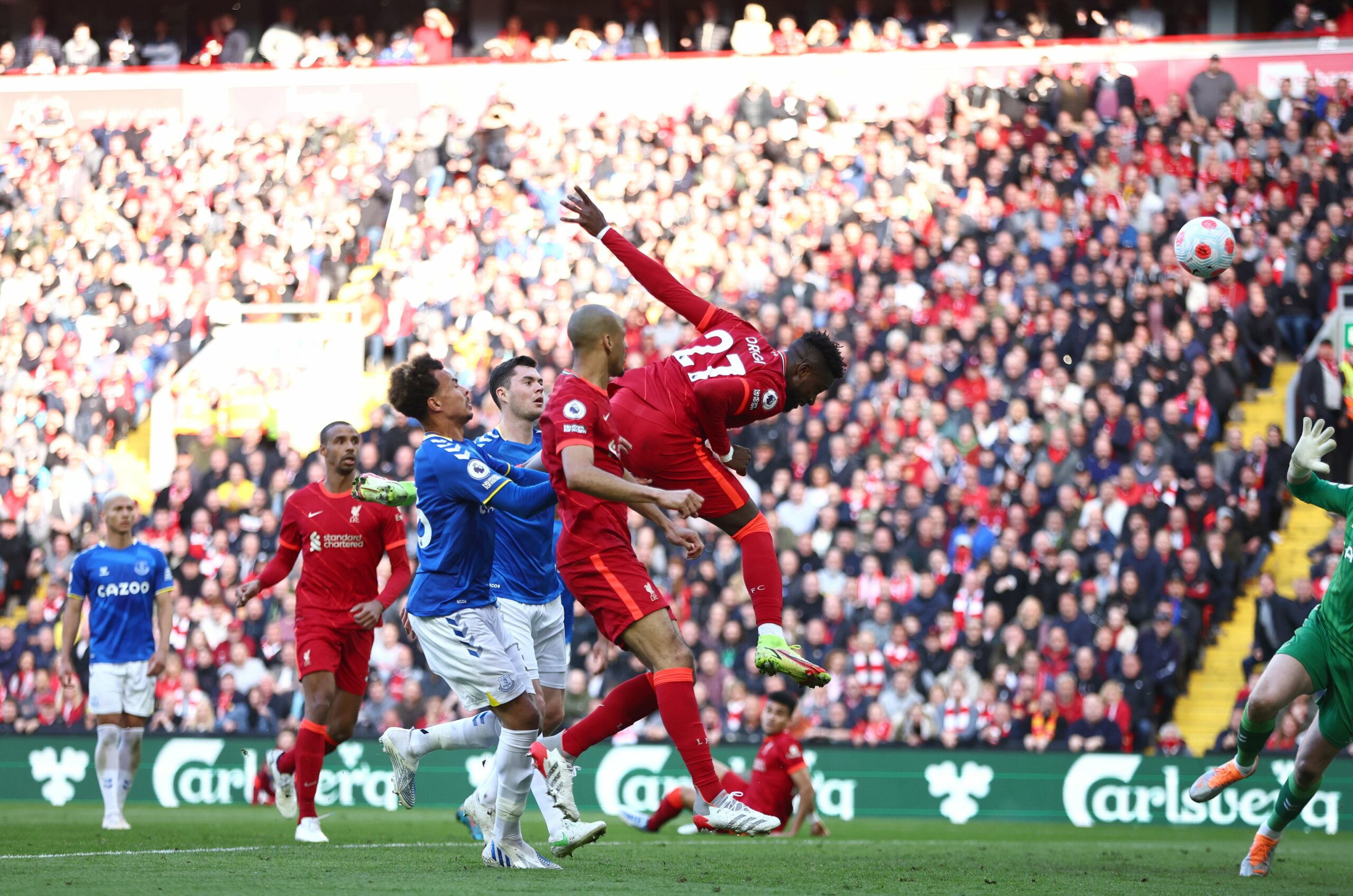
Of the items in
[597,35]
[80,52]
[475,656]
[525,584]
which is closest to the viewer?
[475,656]

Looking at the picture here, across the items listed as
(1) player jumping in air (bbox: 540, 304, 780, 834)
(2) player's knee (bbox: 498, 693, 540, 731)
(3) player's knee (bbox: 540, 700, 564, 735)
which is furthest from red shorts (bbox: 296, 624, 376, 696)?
(1) player jumping in air (bbox: 540, 304, 780, 834)

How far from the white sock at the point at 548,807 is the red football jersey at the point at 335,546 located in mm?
2088

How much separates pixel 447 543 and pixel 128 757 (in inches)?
223

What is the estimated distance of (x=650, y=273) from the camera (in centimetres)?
865

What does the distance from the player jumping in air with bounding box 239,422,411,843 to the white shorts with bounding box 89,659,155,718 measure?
2.22m

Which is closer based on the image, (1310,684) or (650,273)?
(650,273)

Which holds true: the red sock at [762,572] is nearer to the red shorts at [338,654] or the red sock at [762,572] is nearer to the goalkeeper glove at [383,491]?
A: the goalkeeper glove at [383,491]

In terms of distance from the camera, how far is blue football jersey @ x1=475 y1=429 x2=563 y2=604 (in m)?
10.1

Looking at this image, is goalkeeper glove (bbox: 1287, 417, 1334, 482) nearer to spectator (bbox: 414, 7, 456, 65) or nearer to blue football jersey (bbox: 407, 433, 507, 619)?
blue football jersey (bbox: 407, 433, 507, 619)

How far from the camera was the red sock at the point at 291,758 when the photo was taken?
1110cm

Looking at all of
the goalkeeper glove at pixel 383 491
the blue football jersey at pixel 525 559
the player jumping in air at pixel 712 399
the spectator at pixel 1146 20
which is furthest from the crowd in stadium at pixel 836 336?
the goalkeeper glove at pixel 383 491

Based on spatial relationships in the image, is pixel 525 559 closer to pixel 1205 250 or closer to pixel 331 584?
pixel 331 584

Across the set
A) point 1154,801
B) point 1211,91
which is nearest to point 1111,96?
point 1211,91

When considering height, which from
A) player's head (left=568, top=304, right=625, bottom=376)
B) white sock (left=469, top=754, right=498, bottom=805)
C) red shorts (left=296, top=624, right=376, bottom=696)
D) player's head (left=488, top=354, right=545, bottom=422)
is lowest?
white sock (left=469, top=754, right=498, bottom=805)
